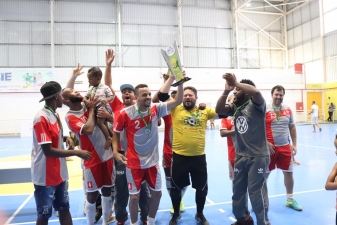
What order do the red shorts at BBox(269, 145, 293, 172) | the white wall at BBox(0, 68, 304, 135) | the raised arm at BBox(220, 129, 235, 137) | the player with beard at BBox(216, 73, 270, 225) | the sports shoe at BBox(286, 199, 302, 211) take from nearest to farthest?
the player with beard at BBox(216, 73, 270, 225) → the raised arm at BBox(220, 129, 235, 137) → the sports shoe at BBox(286, 199, 302, 211) → the red shorts at BBox(269, 145, 293, 172) → the white wall at BBox(0, 68, 304, 135)

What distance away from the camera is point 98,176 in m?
3.67

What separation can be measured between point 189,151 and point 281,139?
181 cm

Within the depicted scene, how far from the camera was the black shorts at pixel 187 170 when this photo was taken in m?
4.10

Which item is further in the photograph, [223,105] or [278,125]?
[278,125]

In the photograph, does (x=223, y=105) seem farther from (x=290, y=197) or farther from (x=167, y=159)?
(x=290, y=197)

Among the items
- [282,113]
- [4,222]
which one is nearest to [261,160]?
[282,113]

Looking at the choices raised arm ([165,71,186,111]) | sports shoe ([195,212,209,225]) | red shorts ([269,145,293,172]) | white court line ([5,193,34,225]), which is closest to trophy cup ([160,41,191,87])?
raised arm ([165,71,186,111])

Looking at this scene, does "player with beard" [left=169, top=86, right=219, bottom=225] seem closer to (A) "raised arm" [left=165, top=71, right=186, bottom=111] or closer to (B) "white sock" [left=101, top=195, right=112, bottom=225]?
(A) "raised arm" [left=165, top=71, right=186, bottom=111]

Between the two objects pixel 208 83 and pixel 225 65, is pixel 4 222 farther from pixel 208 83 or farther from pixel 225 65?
pixel 225 65

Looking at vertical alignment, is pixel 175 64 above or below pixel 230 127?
above

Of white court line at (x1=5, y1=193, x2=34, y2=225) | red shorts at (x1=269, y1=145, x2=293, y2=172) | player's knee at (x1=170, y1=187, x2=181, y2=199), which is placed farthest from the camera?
red shorts at (x1=269, y1=145, x2=293, y2=172)

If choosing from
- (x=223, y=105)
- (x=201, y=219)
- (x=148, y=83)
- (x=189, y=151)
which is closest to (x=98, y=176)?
(x=189, y=151)

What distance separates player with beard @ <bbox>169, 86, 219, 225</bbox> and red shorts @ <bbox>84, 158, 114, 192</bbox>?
0.97m

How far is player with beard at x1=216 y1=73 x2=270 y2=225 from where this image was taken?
11.2ft
